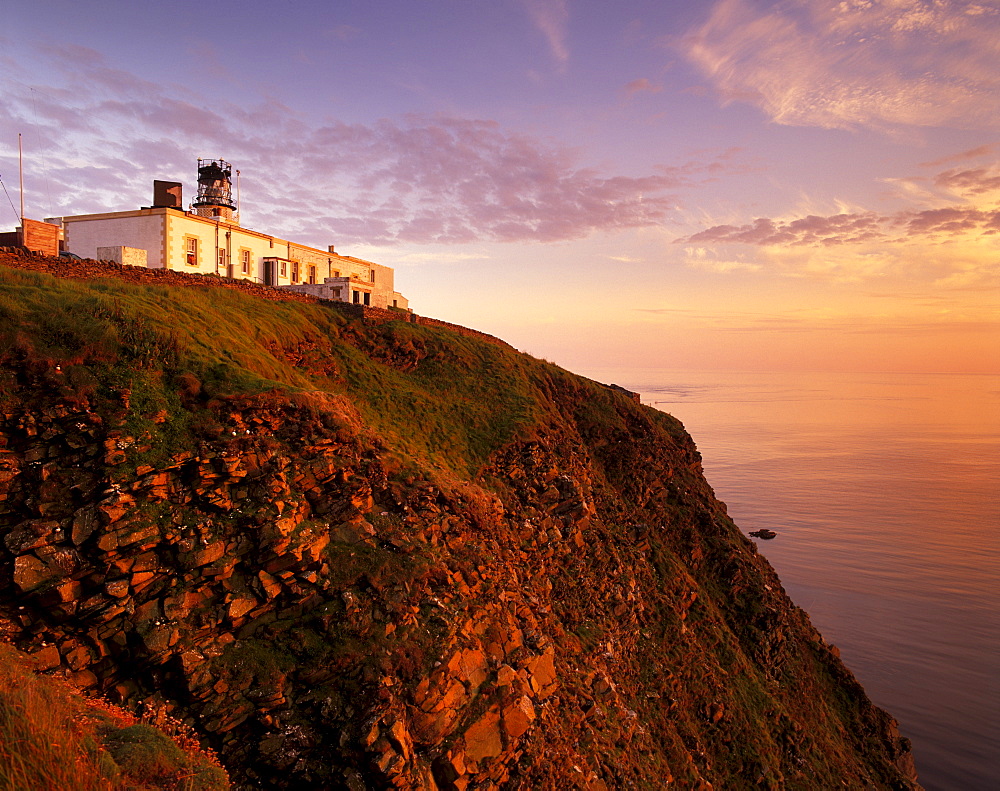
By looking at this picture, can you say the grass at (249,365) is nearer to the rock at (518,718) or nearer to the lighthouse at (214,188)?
the rock at (518,718)

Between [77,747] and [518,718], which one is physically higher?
[77,747]

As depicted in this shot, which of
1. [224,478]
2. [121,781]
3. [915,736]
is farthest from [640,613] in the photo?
[915,736]

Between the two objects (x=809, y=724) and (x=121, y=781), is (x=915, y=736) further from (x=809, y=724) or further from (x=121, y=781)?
(x=121, y=781)

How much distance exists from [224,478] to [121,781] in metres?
6.38

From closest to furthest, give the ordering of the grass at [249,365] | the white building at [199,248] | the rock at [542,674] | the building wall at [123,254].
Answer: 1. the grass at [249,365]
2. the rock at [542,674]
3. the building wall at [123,254]
4. the white building at [199,248]

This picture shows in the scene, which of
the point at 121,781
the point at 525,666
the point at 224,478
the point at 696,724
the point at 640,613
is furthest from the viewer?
the point at 640,613

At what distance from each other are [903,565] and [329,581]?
2722 inches

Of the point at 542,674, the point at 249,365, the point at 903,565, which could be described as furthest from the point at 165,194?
the point at 903,565

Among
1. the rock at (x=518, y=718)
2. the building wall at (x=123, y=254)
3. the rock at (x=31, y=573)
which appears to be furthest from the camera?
the building wall at (x=123, y=254)

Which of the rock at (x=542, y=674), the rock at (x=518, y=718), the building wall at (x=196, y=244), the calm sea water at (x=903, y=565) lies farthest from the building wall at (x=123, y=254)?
the calm sea water at (x=903, y=565)

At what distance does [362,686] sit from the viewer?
32.4 ft

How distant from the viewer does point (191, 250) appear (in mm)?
33531

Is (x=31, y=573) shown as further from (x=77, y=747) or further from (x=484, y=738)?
(x=484, y=738)

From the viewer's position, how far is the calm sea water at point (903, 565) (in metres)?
34.2
